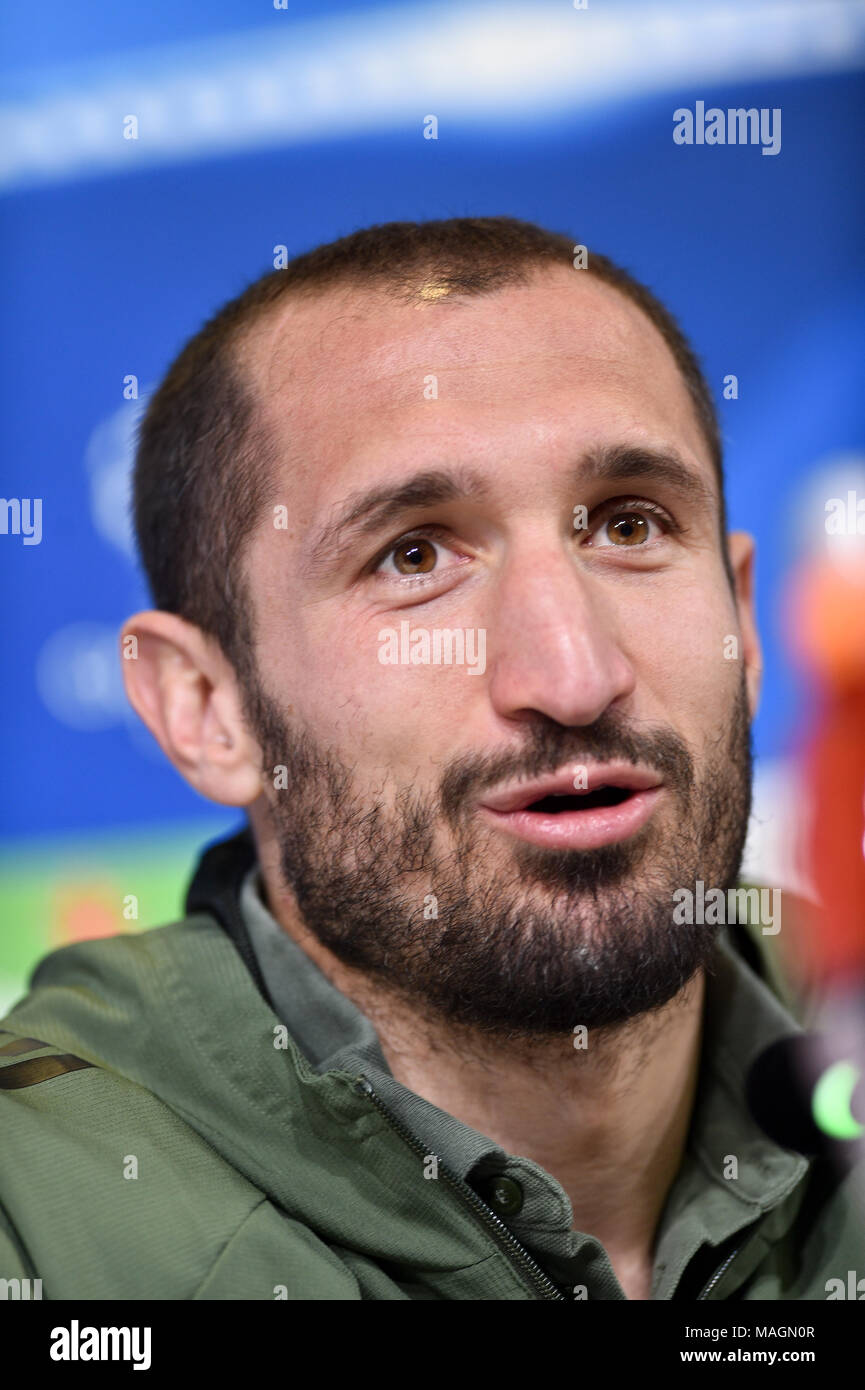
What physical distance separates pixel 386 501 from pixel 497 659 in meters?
0.23

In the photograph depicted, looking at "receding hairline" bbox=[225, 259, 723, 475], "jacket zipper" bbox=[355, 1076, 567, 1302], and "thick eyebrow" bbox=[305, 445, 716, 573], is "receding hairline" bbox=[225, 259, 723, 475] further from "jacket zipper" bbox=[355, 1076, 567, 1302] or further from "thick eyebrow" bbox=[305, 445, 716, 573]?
"jacket zipper" bbox=[355, 1076, 567, 1302]

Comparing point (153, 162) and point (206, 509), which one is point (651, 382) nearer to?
point (206, 509)

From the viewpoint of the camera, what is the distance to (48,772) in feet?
6.98

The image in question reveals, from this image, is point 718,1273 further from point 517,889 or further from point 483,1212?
point 517,889

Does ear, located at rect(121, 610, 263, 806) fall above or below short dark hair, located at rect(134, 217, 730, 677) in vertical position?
below

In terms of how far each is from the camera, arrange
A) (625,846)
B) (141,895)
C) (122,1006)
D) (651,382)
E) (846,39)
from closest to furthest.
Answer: (625,846), (122,1006), (651,382), (846,39), (141,895)

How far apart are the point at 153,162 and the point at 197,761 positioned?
106 cm

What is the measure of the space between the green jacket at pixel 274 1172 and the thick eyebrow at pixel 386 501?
1.50 feet

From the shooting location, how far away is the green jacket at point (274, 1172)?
1.26 m

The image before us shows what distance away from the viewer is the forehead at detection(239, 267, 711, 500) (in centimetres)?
146

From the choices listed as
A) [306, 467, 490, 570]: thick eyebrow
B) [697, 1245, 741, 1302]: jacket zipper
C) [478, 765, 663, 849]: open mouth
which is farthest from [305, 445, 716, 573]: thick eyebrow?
[697, 1245, 741, 1302]: jacket zipper

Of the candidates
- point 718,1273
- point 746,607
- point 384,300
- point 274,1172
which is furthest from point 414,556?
point 718,1273

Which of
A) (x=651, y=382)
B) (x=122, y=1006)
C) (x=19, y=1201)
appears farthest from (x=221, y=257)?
(x=19, y=1201)

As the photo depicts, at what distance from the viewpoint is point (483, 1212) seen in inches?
52.2
